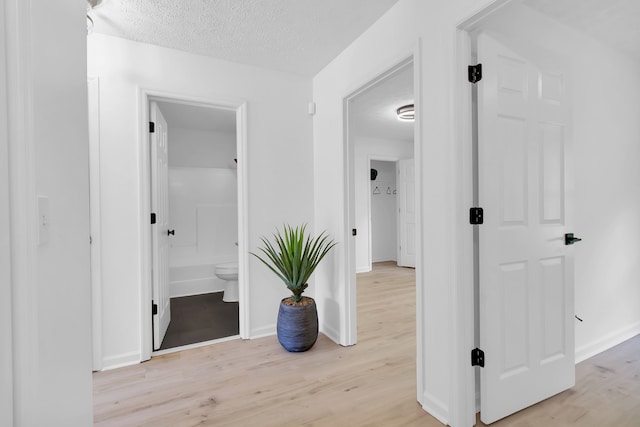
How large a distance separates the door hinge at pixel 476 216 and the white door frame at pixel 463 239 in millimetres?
24

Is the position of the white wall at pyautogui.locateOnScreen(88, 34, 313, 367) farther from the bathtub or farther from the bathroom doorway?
the bathtub

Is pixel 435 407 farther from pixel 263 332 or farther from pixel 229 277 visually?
pixel 229 277

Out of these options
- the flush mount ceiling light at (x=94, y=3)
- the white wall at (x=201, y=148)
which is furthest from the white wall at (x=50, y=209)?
the white wall at (x=201, y=148)

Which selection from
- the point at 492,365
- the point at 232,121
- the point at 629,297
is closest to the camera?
the point at 492,365

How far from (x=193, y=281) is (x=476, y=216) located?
3.74 metres

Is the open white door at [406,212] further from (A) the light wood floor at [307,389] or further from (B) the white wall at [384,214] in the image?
(A) the light wood floor at [307,389]

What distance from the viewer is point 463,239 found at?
1520 millimetres

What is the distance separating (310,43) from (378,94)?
130 cm

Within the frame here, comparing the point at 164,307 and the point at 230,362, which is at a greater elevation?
the point at 164,307

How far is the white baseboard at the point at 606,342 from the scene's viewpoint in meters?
2.18

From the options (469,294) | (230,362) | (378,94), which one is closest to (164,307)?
(230,362)

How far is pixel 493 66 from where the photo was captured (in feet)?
5.06

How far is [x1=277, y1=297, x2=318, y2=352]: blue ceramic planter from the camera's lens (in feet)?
7.68

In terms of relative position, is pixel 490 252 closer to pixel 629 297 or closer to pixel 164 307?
pixel 629 297
